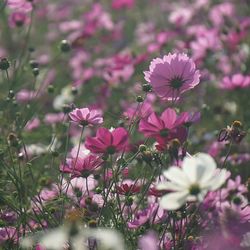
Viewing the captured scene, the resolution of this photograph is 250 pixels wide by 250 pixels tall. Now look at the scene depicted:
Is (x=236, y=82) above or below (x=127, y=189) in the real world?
above

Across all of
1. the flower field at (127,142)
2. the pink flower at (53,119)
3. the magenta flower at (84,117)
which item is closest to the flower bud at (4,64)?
the flower field at (127,142)

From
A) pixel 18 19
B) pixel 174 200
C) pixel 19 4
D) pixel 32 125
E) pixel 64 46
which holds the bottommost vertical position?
pixel 174 200

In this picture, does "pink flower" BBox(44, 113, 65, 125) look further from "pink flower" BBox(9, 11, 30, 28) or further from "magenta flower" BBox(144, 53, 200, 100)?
"magenta flower" BBox(144, 53, 200, 100)

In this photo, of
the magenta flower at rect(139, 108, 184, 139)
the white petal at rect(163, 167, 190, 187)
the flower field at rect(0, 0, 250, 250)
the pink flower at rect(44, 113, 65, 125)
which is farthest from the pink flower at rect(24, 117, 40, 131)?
the white petal at rect(163, 167, 190, 187)

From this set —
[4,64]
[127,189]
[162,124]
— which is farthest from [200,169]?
[4,64]

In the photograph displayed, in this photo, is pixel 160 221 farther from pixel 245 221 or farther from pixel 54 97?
pixel 54 97

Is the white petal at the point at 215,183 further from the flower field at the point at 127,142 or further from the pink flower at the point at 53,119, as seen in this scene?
the pink flower at the point at 53,119

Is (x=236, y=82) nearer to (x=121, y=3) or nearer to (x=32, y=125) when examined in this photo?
(x=32, y=125)
